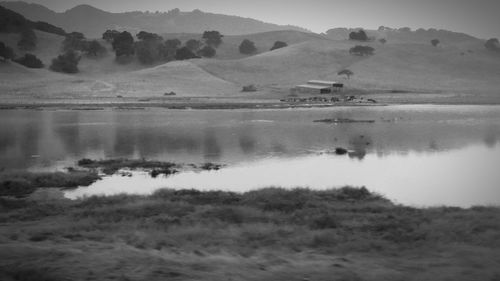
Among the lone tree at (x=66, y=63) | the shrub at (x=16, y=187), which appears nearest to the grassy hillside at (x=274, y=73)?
the lone tree at (x=66, y=63)

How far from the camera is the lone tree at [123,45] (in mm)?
155250

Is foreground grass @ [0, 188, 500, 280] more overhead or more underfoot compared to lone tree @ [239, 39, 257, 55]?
more underfoot

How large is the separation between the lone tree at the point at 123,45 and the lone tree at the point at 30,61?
913 inches

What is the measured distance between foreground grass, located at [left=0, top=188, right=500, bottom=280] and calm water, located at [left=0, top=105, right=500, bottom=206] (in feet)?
12.6

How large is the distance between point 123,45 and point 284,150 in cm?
13116

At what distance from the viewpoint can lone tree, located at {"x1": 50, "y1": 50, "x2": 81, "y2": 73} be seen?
137m

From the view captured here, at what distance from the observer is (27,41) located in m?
158

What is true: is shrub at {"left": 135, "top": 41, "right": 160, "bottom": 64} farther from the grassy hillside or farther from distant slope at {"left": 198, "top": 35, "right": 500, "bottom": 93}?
distant slope at {"left": 198, "top": 35, "right": 500, "bottom": 93}

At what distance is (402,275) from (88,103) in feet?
274

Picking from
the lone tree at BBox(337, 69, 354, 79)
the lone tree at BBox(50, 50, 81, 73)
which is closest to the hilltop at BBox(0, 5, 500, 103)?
the lone tree at BBox(337, 69, 354, 79)

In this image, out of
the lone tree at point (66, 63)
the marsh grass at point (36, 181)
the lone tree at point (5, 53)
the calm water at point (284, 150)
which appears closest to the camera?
the marsh grass at point (36, 181)

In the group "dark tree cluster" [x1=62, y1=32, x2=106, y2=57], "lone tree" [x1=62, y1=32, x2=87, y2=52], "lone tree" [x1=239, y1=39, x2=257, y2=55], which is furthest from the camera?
"lone tree" [x1=239, y1=39, x2=257, y2=55]

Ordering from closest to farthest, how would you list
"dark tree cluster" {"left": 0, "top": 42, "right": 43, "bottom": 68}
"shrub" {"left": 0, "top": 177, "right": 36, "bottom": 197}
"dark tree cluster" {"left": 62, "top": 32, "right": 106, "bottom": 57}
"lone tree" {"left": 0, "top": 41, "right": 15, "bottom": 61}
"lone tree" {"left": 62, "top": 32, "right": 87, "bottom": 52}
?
1. "shrub" {"left": 0, "top": 177, "right": 36, "bottom": 197}
2. "lone tree" {"left": 0, "top": 41, "right": 15, "bottom": 61}
3. "dark tree cluster" {"left": 0, "top": 42, "right": 43, "bottom": 68}
4. "dark tree cluster" {"left": 62, "top": 32, "right": 106, "bottom": 57}
5. "lone tree" {"left": 62, "top": 32, "right": 87, "bottom": 52}

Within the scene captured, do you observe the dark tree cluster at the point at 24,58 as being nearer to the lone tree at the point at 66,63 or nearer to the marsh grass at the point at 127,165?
the lone tree at the point at 66,63
